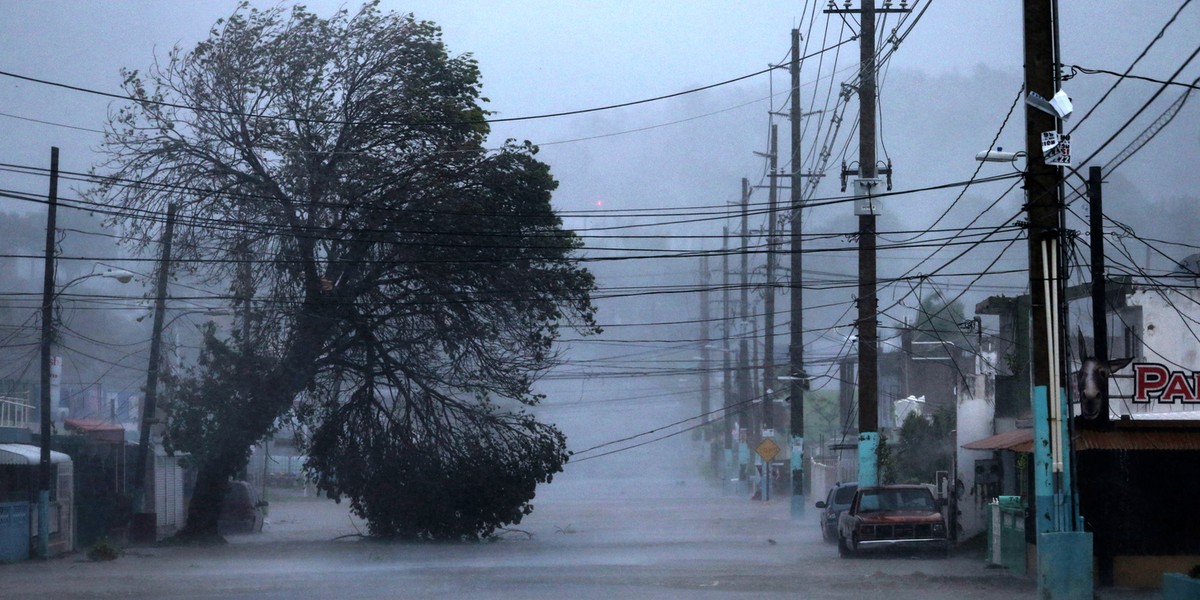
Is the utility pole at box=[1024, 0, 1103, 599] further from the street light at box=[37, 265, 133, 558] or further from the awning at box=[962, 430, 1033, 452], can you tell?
the street light at box=[37, 265, 133, 558]

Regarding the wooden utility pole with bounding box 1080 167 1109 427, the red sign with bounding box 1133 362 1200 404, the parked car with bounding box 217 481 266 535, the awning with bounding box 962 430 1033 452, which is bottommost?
the parked car with bounding box 217 481 266 535

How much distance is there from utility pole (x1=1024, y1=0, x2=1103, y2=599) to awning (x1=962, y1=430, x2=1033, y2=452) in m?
5.74

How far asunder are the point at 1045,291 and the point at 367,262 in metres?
21.6

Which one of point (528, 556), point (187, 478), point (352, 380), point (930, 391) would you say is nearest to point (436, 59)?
point (352, 380)

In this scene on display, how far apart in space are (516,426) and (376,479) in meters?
4.35

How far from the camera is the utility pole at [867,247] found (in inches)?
1027

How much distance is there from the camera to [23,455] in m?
31.7

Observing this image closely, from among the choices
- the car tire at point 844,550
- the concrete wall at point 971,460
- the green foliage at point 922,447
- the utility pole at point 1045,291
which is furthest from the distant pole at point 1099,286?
the green foliage at point 922,447

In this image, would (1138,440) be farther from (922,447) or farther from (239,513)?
(239,513)

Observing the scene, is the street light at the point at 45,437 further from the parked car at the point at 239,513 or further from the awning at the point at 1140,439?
the awning at the point at 1140,439

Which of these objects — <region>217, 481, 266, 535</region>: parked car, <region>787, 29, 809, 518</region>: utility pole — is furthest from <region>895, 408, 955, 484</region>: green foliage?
<region>217, 481, 266, 535</region>: parked car

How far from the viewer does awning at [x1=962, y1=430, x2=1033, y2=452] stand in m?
22.0

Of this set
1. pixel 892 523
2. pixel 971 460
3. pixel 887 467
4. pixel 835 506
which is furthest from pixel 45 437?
pixel 887 467

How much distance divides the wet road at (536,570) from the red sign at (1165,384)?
319 cm
